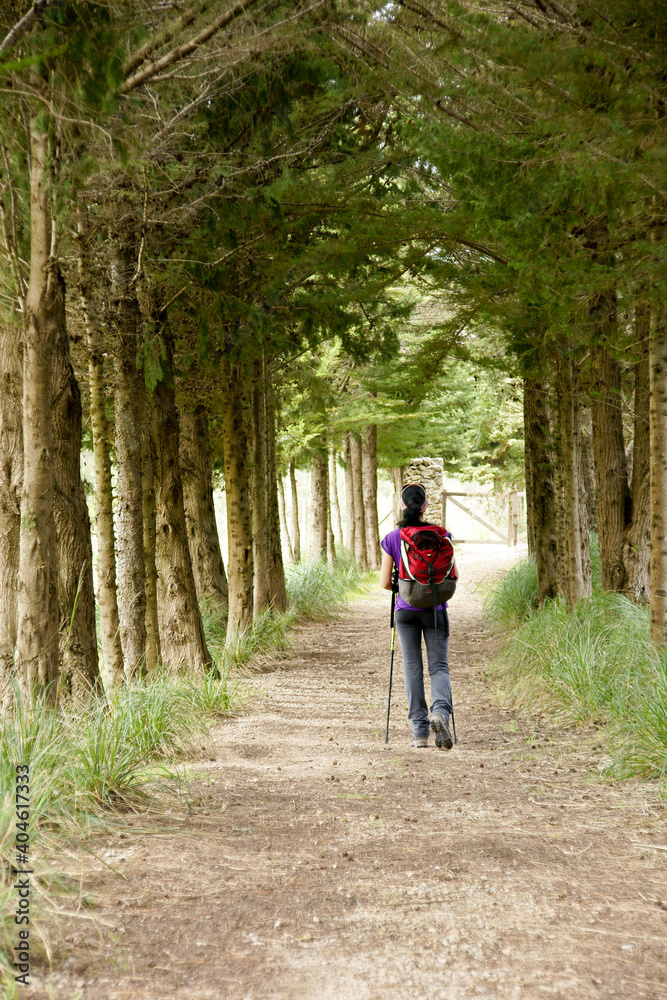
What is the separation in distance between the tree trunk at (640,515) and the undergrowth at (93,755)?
416cm

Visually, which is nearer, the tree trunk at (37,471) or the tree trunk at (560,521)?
the tree trunk at (37,471)

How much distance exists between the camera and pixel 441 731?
226 inches

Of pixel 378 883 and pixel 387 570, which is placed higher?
pixel 387 570

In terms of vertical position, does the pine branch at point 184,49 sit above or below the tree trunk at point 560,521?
above

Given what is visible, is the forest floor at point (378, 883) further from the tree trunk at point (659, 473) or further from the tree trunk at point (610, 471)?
the tree trunk at point (610, 471)

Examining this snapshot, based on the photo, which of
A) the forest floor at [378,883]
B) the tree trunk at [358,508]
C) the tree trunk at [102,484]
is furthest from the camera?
the tree trunk at [358,508]

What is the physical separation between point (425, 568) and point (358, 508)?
1412cm

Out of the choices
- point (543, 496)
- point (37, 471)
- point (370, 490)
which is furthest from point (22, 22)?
point (370, 490)

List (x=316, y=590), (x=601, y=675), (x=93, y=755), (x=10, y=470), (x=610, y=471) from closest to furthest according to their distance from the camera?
(x=93, y=755) → (x=10, y=470) → (x=601, y=675) → (x=610, y=471) → (x=316, y=590)

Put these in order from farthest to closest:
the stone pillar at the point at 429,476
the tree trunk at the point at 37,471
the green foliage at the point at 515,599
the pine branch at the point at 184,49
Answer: the stone pillar at the point at 429,476 → the green foliage at the point at 515,599 → the pine branch at the point at 184,49 → the tree trunk at the point at 37,471

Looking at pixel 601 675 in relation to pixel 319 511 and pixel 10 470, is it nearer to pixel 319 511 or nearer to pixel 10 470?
pixel 10 470

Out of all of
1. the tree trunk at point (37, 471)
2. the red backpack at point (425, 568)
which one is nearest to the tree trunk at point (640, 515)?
the red backpack at point (425, 568)

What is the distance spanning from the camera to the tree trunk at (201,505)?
441 inches

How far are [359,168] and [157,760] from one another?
5280 mm
